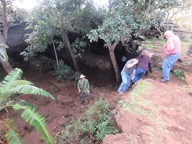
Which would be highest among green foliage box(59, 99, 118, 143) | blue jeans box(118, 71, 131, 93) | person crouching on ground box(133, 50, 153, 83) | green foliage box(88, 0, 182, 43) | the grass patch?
green foliage box(88, 0, 182, 43)

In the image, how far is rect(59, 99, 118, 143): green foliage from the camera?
239 inches

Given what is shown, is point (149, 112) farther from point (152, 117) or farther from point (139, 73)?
point (139, 73)

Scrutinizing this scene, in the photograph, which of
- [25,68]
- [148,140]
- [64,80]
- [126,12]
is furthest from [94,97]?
[25,68]

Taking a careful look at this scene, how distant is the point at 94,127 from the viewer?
665cm

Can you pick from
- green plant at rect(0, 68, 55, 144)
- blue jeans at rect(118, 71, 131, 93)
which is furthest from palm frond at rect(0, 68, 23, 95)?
blue jeans at rect(118, 71, 131, 93)

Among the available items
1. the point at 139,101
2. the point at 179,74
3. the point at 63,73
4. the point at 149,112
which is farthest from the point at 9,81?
the point at 63,73

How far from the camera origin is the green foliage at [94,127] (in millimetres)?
6072

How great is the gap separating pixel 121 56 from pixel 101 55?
5.46ft

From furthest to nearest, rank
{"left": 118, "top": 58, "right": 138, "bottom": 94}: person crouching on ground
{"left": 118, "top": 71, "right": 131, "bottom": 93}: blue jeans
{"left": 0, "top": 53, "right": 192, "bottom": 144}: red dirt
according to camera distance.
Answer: {"left": 118, "top": 71, "right": 131, "bottom": 93}: blue jeans → {"left": 118, "top": 58, "right": 138, "bottom": 94}: person crouching on ground → {"left": 0, "top": 53, "right": 192, "bottom": 144}: red dirt

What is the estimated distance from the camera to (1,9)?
11422 mm

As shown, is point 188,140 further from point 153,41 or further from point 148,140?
point 153,41

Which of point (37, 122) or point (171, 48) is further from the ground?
point (171, 48)

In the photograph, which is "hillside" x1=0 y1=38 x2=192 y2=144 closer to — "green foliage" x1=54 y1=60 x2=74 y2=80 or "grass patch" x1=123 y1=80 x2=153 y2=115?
"grass patch" x1=123 y1=80 x2=153 y2=115

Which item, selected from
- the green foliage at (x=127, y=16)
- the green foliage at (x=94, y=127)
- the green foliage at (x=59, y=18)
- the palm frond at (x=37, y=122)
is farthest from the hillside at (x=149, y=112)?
the green foliage at (x=59, y=18)
